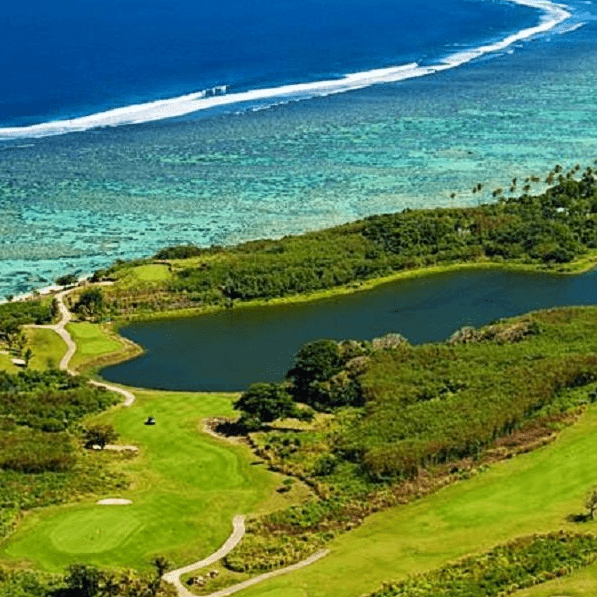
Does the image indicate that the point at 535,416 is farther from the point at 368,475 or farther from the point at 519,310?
the point at 519,310

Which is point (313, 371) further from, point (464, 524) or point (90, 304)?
point (90, 304)

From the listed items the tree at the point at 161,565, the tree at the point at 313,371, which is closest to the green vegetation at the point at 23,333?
the tree at the point at 313,371

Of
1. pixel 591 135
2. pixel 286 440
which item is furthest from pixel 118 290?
pixel 591 135

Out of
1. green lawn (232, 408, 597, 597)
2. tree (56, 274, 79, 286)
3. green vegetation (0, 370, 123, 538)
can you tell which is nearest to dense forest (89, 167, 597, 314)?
tree (56, 274, 79, 286)

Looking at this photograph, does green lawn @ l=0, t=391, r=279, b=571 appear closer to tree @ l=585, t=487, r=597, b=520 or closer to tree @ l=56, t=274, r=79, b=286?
tree @ l=585, t=487, r=597, b=520

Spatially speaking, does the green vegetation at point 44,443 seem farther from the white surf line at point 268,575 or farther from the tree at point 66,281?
the tree at point 66,281

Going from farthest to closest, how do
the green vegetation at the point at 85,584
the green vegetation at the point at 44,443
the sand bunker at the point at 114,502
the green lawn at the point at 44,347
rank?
the green lawn at the point at 44,347 → the green vegetation at the point at 44,443 → the sand bunker at the point at 114,502 → the green vegetation at the point at 85,584

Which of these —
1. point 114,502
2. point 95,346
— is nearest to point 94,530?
point 114,502
